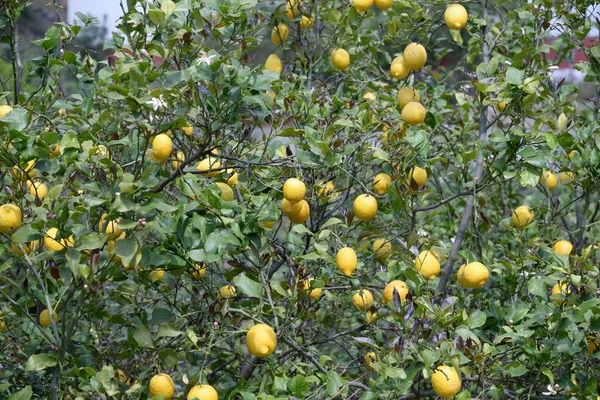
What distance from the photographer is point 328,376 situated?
2025 millimetres

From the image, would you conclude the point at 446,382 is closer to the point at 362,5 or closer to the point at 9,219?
the point at 9,219

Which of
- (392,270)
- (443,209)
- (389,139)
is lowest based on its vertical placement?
(443,209)

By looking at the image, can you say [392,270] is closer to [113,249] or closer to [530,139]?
[530,139]

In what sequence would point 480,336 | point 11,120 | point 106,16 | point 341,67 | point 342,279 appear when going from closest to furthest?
point 11,120, point 480,336, point 342,279, point 341,67, point 106,16

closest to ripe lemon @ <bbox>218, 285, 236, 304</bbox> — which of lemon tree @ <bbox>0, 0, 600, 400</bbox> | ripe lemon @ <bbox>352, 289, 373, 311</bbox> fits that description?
lemon tree @ <bbox>0, 0, 600, 400</bbox>

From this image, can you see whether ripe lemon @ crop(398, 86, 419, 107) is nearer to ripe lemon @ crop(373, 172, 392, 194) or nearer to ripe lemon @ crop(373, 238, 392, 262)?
ripe lemon @ crop(373, 172, 392, 194)

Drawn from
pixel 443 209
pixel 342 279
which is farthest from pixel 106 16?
pixel 342 279

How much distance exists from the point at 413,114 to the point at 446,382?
87 centimetres

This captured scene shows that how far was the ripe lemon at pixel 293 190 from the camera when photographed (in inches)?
82.0

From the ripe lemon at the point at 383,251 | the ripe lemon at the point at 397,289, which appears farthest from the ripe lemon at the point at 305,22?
the ripe lemon at the point at 397,289

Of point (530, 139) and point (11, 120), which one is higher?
point (11, 120)

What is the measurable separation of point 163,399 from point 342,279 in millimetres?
755

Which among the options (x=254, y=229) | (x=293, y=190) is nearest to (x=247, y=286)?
(x=254, y=229)

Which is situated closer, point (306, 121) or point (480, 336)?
point (480, 336)
